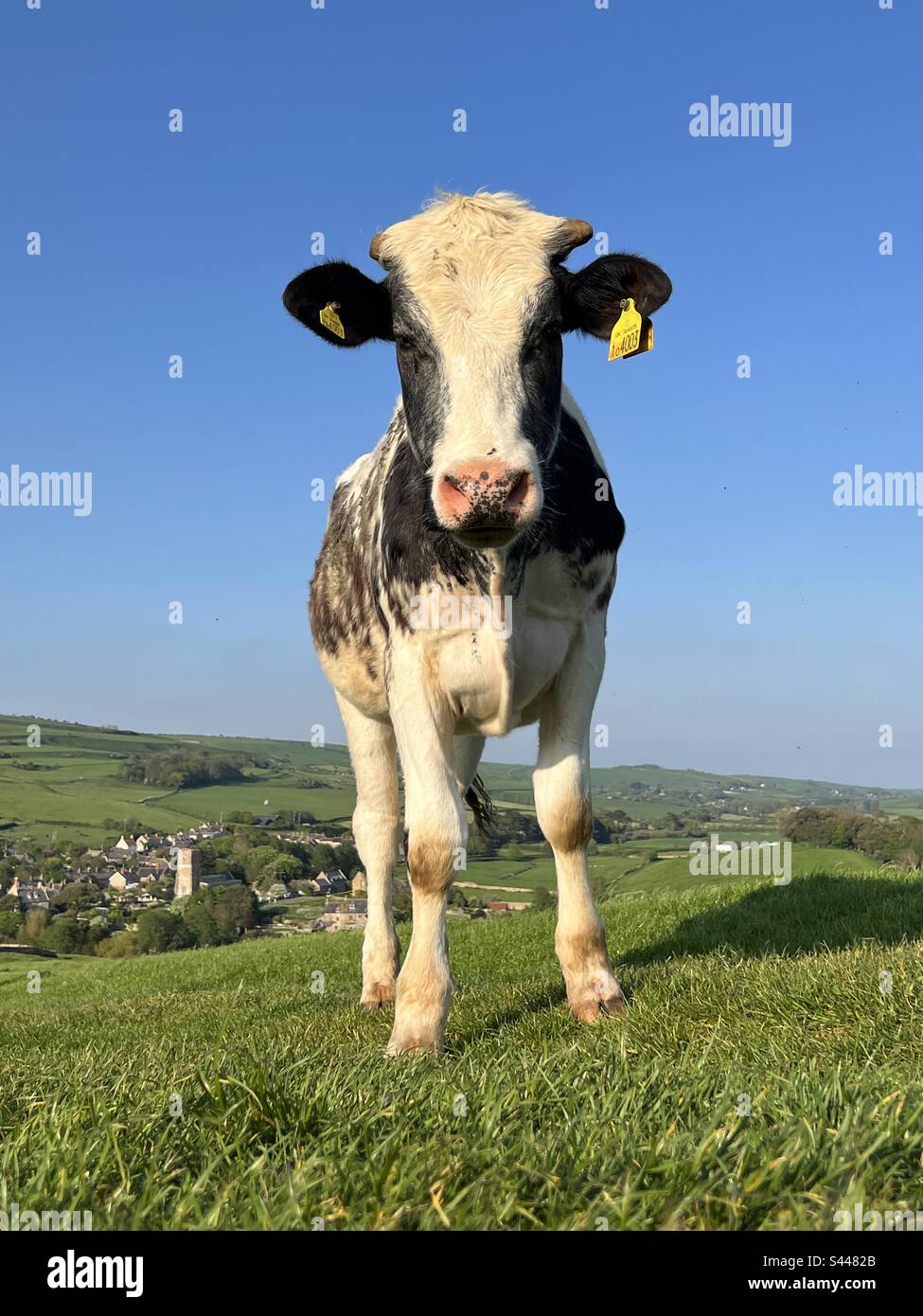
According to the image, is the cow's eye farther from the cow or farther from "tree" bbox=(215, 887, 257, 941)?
"tree" bbox=(215, 887, 257, 941)

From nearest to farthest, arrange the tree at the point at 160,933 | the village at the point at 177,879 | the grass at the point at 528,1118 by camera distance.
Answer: the grass at the point at 528,1118
the tree at the point at 160,933
the village at the point at 177,879

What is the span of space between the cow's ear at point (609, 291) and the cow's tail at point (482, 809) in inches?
174

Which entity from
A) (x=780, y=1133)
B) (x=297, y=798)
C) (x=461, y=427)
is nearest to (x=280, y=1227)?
(x=780, y=1133)

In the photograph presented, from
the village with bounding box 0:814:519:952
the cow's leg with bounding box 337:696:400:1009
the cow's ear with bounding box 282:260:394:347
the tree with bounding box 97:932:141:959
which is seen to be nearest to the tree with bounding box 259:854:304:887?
the village with bounding box 0:814:519:952

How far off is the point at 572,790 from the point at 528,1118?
10.9ft

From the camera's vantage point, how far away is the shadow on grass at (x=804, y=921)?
26.8 feet

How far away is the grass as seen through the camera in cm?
257

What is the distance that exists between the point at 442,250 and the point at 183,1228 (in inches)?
204

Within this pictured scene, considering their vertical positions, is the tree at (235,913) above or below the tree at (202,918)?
above

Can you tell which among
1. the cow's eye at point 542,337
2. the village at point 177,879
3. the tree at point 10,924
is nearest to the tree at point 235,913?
the village at point 177,879

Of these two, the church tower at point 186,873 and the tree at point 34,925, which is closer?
the tree at point 34,925

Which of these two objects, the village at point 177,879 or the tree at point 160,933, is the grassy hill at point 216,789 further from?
the tree at point 160,933

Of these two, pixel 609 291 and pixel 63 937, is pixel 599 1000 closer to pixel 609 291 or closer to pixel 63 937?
pixel 609 291

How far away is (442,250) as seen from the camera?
615 cm
